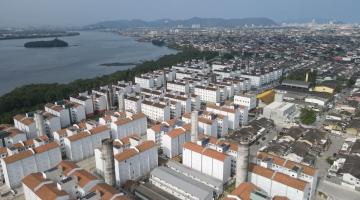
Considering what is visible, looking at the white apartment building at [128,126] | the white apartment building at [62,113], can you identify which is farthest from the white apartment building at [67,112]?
the white apartment building at [128,126]

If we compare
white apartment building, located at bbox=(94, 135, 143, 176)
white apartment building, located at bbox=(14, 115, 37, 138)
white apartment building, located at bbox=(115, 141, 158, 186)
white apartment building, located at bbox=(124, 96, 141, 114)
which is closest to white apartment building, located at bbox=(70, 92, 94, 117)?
white apartment building, located at bbox=(124, 96, 141, 114)

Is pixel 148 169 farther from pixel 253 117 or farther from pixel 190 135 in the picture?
pixel 253 117

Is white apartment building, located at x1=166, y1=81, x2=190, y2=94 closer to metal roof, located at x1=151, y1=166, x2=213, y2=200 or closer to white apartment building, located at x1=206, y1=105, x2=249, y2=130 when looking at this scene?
white apartment building, located at x1=206, y1=105, x2=249, y2=130

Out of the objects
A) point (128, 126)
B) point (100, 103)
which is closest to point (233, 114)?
point (128, 126)

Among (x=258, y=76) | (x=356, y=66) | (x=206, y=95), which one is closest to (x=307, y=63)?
(x=356, y=66)

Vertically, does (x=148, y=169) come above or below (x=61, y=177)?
below

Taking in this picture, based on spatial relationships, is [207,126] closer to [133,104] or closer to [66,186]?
[133,104]
